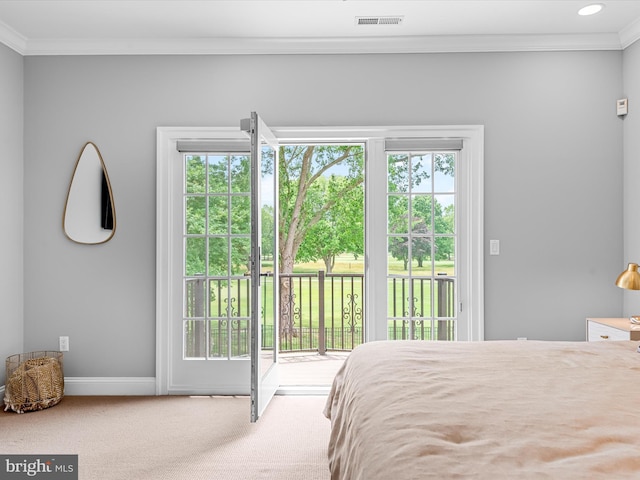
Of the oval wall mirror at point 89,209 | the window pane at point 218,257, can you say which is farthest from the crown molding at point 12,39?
the window pane at point 218,257

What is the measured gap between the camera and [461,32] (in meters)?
3.39

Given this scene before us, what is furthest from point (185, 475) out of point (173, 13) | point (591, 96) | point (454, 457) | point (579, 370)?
point (591, 96)

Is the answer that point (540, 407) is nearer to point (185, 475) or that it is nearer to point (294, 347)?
point (185, 475)

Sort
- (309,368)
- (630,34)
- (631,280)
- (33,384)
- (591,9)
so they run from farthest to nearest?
(309,368), (630,34), (33,384), (591,9), (631,280)

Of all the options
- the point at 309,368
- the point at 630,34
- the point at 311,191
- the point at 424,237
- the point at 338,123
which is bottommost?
the point at 309,368

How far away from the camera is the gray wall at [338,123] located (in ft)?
11.4

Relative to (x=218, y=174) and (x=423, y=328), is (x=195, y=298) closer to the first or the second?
(x=218, y=174)

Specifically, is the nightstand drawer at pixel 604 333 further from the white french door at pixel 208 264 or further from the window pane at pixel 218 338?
the window pane at pixel 218 338

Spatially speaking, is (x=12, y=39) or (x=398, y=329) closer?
(x=12, y=39)

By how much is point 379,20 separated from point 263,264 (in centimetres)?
195

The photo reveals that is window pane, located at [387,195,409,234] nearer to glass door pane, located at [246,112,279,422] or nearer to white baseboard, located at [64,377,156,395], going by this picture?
glass door pane, located at [246,112,279,422]

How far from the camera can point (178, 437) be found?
9.11 feet

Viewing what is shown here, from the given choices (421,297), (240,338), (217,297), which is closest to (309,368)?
(240,338)

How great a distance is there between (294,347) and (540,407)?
4.56 m
